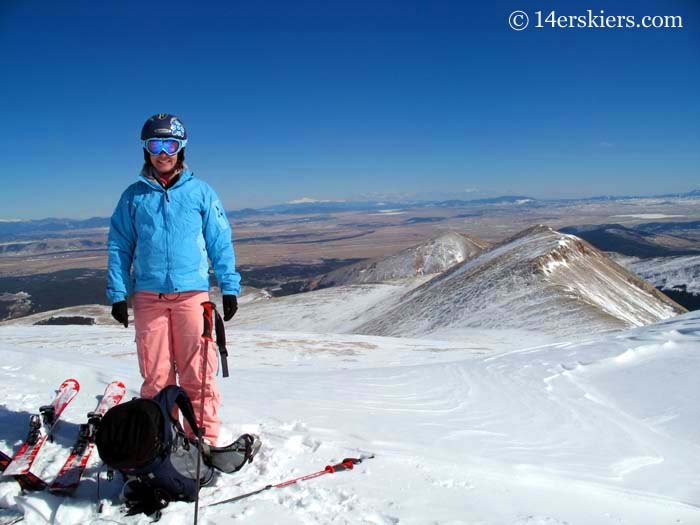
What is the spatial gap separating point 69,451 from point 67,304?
114 m

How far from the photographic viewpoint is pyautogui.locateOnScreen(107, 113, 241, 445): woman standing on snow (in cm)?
441

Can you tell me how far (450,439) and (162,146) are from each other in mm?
4749

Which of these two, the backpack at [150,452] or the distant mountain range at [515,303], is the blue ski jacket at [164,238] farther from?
the distant mountain range at [515,303]

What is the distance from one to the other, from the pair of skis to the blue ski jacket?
1.39m

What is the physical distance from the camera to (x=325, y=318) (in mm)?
49688

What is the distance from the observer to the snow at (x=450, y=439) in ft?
12.3

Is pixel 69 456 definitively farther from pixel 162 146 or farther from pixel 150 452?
pixel 162 146

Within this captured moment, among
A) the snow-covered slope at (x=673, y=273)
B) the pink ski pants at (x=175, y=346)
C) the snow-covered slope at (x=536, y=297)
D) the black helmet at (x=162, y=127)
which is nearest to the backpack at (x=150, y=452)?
the pink ski pants at (x=175, y=346)

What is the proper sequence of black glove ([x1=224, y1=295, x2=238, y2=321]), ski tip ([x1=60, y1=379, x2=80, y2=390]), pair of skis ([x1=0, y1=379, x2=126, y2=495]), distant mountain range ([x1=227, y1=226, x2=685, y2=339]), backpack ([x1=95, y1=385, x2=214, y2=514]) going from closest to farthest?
backpack ([x1=95, y1=385, x2=214, y2=514])
pair of skis ([x1=0, y1=379, x2=126, y2=495])
black glove ([x1=224, y1=295, x2=238, y2=321])
ski tip ([x1=60, y1=379, x2=80, y2=390])
distant mountain range ([x1=227, y1=226, x2=685, y2=339])

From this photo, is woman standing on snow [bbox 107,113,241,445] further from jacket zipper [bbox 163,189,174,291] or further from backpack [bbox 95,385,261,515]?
backpack [bbox 95,385,261,515]

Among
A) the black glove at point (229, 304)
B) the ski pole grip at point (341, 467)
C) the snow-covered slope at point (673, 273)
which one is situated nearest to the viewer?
the ski pole grip at point (341, 467)

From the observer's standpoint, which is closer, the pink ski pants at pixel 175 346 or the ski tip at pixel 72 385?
the pink ski pants at pixel 175 346

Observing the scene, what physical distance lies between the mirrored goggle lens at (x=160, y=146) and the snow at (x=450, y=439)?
10.0 ft

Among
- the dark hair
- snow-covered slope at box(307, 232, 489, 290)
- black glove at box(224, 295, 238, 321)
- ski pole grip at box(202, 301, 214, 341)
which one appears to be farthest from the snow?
snow-covered slope at box(307, 232, 489, 290)
